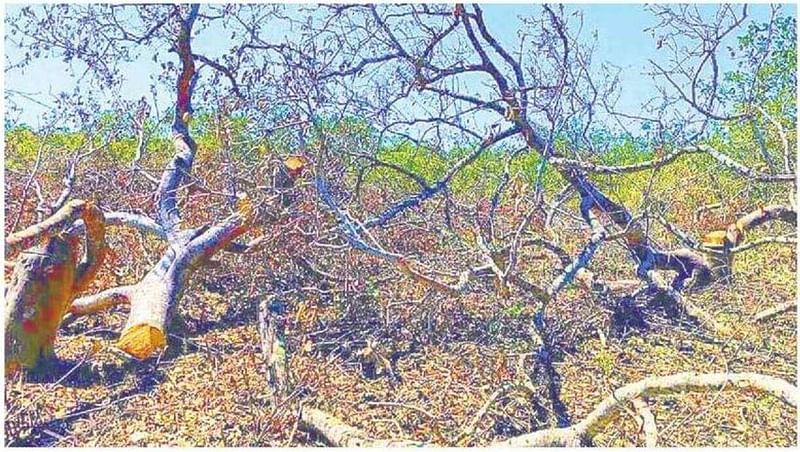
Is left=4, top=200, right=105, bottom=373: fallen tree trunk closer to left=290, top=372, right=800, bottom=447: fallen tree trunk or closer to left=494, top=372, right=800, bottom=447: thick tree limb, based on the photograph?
left=290, top=372, right=800, bottom=447: fallen tree trunk

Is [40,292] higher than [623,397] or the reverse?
higher

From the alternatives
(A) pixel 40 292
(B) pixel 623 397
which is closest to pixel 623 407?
(B) pixel 623 397

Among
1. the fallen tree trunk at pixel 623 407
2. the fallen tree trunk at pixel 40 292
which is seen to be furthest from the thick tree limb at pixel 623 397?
the fallen tree trunk at pixel 40 292

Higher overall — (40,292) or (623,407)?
(40,292)

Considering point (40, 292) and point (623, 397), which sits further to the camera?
point (40, 292)

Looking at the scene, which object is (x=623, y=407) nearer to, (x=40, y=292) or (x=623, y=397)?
(x=623, y=397)

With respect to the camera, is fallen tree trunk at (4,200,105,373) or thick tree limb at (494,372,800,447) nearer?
thick tree limb at (494,372,800,447)

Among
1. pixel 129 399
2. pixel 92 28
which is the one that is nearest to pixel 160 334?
pixel 129 399

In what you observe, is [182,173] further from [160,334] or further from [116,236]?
[160,334]

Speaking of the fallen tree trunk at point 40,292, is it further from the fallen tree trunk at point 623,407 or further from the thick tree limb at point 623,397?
the thick tree limb at point 623,397

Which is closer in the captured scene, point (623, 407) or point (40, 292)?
point (623, 407)

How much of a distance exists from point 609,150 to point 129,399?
257cm

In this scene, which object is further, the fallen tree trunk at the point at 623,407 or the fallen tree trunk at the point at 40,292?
the fallen tree trunk at the point at 40,292

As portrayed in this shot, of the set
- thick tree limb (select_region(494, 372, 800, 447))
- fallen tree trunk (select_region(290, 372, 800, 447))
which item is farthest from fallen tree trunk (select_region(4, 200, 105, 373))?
thick tree limb (select_region(494, 372, 800, 447))
